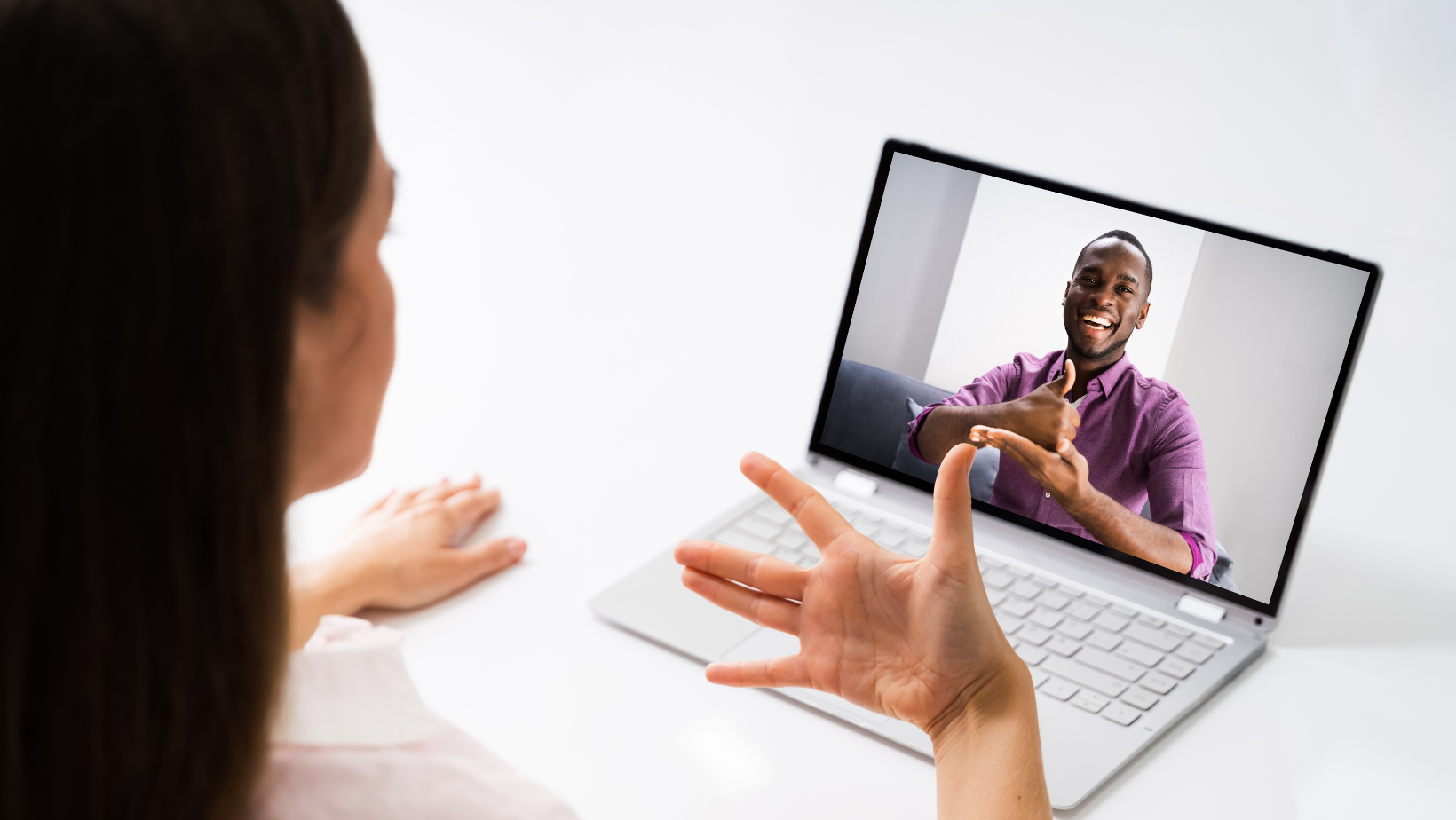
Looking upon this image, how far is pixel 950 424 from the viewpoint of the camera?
101cm

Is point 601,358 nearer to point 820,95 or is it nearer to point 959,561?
point 820,95

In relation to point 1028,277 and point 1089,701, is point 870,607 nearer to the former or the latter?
point 1089,701

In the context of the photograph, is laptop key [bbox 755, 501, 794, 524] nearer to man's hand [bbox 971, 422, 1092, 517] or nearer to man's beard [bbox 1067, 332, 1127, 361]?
man's hand [bbox 971, 422, 1092, 517]

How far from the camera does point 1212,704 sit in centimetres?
87

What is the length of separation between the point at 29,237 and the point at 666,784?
0.52m

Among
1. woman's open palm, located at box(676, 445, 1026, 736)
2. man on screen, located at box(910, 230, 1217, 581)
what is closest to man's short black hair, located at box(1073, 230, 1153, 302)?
man on screen, located at box(910, 230, 1217, 581)

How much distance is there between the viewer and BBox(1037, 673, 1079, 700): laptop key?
85 centimetres

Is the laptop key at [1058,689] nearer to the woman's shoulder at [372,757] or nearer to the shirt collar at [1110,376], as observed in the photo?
the shirt collar at [1110,376]

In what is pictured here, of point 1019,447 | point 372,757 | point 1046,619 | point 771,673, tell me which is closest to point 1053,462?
point 1019,447

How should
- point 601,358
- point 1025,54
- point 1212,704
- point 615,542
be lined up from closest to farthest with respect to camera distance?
point 1212,704 < point 615,542 < point 601,358 < point 1025,54

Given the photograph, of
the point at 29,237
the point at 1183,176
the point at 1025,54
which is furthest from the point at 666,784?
the point at 1025,54

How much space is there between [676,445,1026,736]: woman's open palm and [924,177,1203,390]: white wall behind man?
0.96 ft

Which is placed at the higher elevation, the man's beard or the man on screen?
the man's beard

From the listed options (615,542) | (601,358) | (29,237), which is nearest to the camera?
(29,237)
